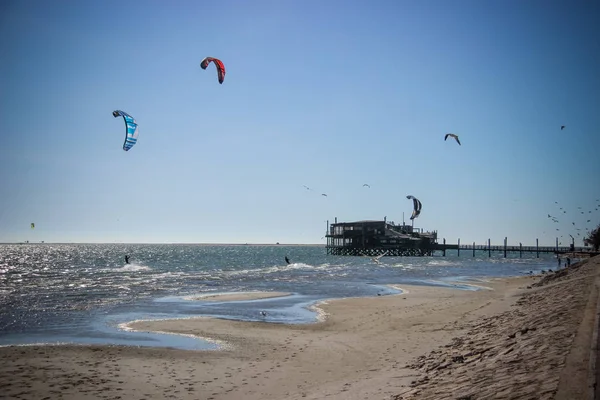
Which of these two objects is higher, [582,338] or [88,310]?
[582,338]

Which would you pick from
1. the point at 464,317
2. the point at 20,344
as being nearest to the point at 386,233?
the point at 464,317

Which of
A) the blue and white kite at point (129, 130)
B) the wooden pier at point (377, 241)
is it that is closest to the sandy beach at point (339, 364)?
the blue and white kite at point (129, 130)

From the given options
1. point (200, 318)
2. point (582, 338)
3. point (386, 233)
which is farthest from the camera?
point (386, 233)

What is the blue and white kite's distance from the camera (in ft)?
67.8

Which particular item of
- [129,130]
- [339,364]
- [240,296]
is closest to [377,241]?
[240,296]

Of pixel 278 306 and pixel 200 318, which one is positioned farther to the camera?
pixel 278 306

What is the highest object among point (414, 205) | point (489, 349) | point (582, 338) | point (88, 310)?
point (414, 205)

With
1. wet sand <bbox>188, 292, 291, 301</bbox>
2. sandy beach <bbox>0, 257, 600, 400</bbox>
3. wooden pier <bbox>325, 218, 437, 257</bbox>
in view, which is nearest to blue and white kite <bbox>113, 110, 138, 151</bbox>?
sandy beach <bbox>0, 257, 600, 400</bbox>

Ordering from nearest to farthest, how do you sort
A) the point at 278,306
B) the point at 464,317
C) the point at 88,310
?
the point at 464,317 → the point at 88,310 → the point at 278,306

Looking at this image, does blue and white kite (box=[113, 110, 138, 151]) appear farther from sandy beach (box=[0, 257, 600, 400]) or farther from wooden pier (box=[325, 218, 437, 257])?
wooden pier (box=[325, 218, 437, 257])

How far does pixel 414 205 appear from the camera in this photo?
7344cm

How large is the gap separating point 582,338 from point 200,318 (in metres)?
14.5

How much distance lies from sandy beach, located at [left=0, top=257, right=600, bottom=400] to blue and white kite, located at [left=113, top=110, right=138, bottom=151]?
9.17 metres

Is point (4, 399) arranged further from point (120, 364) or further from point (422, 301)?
point (422, 301)
